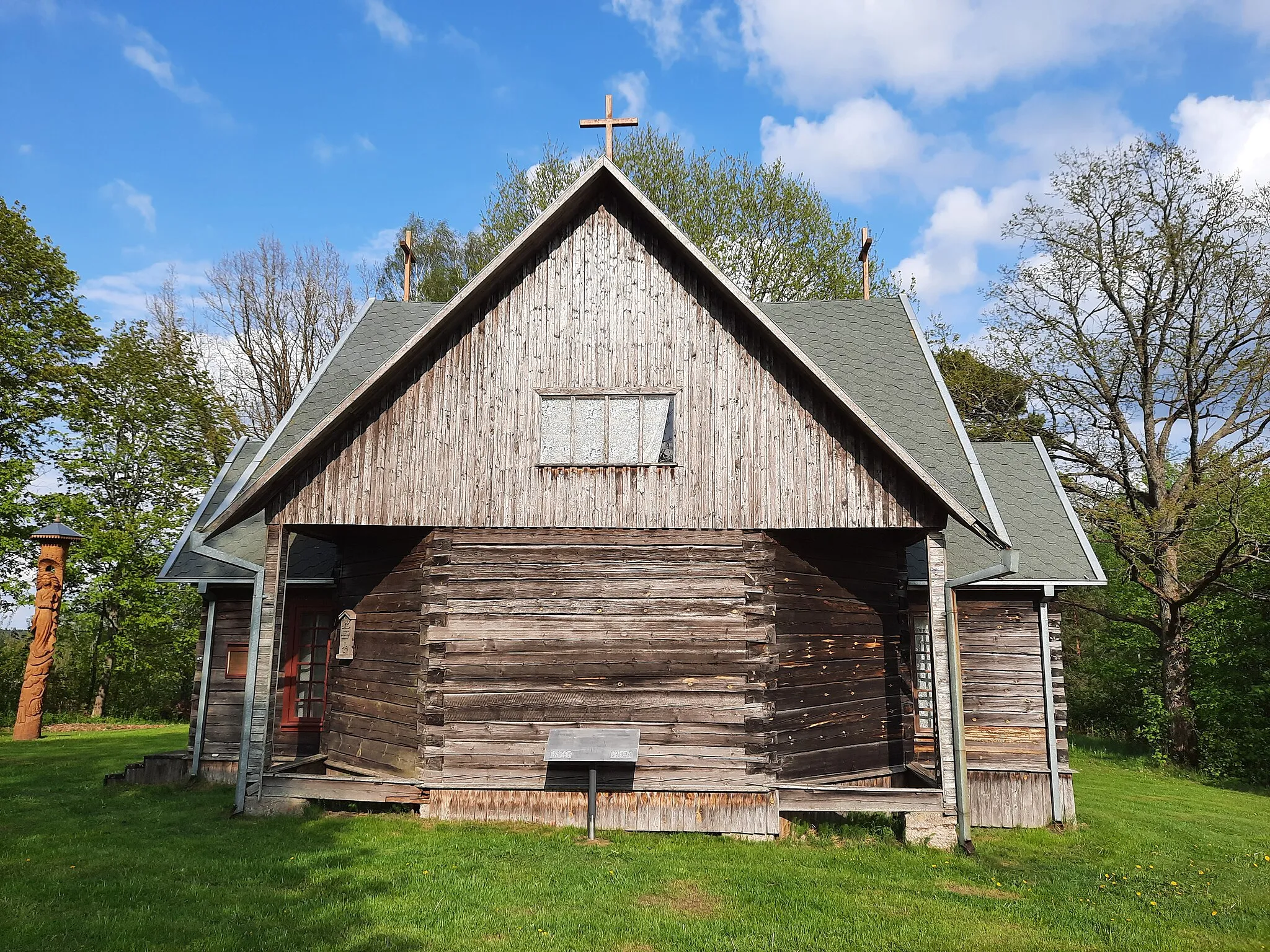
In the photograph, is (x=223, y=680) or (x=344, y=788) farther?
(x=223, y=680)

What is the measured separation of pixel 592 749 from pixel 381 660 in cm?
372

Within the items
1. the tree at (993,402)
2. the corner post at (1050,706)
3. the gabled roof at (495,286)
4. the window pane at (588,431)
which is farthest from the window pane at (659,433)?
the tree at (993,402)

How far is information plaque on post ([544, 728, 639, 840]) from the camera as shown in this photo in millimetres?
10227

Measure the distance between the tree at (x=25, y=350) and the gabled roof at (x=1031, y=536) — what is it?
25558 mm

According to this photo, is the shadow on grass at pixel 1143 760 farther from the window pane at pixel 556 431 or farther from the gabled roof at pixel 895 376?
the window pane at pixel 556 431

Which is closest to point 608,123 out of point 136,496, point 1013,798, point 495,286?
point 495,286

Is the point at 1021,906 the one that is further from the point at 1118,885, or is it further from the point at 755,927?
the point at 755,927

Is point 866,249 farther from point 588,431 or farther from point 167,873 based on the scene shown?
point 167,873

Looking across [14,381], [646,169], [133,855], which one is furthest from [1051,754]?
[14,381]

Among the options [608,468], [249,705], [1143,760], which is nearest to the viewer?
[249,705]

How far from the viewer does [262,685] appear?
10.9m

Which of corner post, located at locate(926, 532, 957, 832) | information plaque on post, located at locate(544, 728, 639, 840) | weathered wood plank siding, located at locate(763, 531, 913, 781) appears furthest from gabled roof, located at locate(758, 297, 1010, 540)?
information plaque on post, located at locate(544, 728, 639, 840)

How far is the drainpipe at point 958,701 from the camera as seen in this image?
1055 cm

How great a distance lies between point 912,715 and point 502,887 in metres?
8.11
